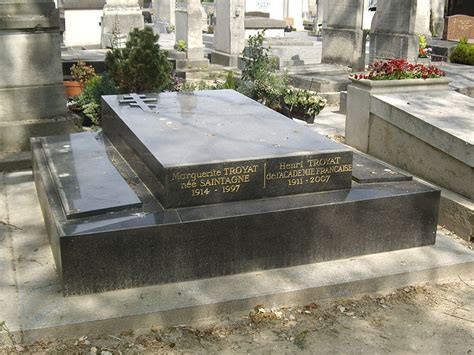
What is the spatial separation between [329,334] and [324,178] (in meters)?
1.40

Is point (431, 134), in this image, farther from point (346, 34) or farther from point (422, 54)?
point (346, 34)

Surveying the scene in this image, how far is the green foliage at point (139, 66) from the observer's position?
9.20 metres

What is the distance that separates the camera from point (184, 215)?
16.0 feet

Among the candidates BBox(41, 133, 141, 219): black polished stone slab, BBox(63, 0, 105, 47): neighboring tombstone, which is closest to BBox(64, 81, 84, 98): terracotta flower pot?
BBox(41, 133, 141, 219): black polished stone slab

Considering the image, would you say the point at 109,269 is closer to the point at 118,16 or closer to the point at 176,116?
the point at 176,116

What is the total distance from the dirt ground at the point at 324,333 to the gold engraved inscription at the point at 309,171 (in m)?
1.03

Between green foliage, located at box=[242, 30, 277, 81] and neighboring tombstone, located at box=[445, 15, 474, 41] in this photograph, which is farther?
neighboring tombstone, located at box=[445, 15, 474, 41]

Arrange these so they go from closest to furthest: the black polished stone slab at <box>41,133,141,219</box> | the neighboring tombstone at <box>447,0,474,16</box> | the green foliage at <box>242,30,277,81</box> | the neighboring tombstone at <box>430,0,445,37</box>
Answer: the black polished stone slab at <box>41,133,141,219</box>, the green foliage at <box>242,30,277,81</box>, the neighboring tombstone at <box>430,0,445,37</box>, the neighboring tombstone at <box>447,0,474,16</box>

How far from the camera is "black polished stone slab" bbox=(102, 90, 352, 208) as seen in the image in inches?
197

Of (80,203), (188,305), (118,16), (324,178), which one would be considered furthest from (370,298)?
(118,16)

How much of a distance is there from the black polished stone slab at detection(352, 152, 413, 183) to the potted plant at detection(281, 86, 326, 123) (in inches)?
150

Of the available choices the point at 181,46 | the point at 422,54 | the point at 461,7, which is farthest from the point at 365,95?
the point at 461,7

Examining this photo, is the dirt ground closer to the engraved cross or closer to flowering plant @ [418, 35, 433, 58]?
the engraved cross

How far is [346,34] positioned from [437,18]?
12.5 meters
